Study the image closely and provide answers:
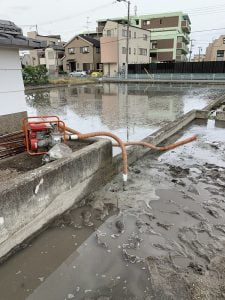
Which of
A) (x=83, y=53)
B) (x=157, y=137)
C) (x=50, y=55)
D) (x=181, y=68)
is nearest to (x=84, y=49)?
(x=83, y=53)

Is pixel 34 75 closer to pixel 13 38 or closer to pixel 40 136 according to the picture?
pixel 13 38

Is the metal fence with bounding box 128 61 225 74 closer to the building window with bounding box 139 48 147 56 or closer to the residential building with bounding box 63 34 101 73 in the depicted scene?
the building window with bounding box 139 48 147 56

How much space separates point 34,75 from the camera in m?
26.4

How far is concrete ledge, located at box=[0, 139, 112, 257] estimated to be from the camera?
303 cm

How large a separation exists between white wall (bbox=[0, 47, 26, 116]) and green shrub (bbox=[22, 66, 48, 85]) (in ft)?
72.6

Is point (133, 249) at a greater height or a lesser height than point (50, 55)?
lesser

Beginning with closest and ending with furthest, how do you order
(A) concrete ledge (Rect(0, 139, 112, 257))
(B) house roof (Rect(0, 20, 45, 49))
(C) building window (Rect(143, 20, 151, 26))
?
(A) concrete ledge (Rect(0, 139, 112, 257))
(B) house roof (Rect(0, 20, 45, 49))
(C) building window (Rect(143, 20, 151, 26))

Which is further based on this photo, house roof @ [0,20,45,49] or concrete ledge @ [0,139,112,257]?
house roof @ [0,20,45,49]

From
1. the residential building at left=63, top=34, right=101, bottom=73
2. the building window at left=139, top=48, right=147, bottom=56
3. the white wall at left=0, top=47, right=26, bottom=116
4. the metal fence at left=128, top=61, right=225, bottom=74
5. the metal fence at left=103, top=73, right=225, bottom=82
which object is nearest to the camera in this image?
the white wall at left=0, top=47, right=26, bottom=116

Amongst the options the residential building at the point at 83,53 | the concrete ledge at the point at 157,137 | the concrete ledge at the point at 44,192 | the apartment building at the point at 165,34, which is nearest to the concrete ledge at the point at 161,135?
the concrete ledge at the point at 157,137

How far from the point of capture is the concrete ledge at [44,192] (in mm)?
3027

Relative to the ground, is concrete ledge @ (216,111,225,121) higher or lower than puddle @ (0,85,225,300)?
higher

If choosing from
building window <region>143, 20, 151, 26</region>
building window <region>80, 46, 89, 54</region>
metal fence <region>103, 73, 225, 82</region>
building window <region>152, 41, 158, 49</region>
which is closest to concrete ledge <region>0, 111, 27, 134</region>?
metal fence <region>103, 73, 225, 82</region>

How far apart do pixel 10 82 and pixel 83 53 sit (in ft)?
134
